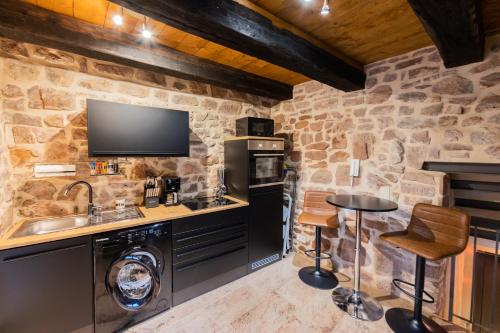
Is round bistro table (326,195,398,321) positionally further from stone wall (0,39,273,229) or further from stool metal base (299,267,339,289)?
stone wall (0,39,273,229)

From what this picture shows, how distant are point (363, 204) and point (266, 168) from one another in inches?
49.0

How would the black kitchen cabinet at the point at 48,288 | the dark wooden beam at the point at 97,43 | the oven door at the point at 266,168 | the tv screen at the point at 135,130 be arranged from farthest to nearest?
1. the oven door at the point at 266,168
2. the tv screen at the point at 135,130
3. the dark wooden beam at the point at 97,43
4. the black kitchen cabinet at the point at 48,288

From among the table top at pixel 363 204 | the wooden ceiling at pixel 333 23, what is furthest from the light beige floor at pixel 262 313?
the wooden ceiling at pixel 333 23

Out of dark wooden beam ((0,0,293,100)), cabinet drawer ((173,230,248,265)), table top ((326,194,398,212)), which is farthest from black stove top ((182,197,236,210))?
dark wooden beam ((0,0,293,100))

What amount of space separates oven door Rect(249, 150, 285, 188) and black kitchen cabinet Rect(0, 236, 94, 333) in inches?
68.7

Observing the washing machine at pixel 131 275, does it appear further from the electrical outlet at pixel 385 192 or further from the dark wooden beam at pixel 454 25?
the dark wooden beam at pixel 454 25

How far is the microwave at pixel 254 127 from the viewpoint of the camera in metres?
2.70

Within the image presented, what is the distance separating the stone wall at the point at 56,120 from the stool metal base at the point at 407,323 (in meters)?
2.72

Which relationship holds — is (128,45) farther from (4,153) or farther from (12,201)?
(12,201)

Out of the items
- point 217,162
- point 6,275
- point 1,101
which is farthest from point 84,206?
point 217,162

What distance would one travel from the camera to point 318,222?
237 cm

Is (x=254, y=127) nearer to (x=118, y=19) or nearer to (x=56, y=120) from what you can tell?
(x=118, y=19)

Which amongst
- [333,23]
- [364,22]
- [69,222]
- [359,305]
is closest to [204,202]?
[69,222]

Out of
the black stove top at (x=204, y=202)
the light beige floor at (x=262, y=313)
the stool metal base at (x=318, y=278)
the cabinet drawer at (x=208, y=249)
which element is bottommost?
the light beige floor at (x=262, y=313)
